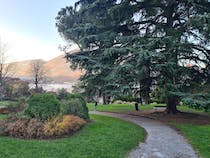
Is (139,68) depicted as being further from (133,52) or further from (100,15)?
(100,15)

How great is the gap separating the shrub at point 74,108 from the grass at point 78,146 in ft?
8.67

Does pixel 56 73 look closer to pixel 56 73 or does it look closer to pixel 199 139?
pixel 56 73

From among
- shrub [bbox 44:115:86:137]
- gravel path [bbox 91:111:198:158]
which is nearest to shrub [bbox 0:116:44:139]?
shrub [bbox 44:115:86:137]

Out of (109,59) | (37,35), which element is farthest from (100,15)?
(37,35)

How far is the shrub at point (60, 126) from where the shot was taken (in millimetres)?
8328

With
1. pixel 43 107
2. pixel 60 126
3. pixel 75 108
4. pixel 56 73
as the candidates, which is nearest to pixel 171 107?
pixel 75 108

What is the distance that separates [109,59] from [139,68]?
2.80 m

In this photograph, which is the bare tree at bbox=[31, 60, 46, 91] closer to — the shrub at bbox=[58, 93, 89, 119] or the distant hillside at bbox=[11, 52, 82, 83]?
the distant hillside at bbox=[11, 52, 82, 83]

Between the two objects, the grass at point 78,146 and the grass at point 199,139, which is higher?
the grass at point 78,146

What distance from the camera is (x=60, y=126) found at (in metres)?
8.61

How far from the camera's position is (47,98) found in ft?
32.8

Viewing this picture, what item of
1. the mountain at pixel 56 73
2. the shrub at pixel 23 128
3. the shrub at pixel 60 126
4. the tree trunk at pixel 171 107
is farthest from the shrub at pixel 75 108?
the mountain at pixel 56 73

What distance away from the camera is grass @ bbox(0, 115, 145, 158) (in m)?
6.29

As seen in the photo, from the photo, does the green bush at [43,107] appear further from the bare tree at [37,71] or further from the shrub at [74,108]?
the bare tree at [37,71]
